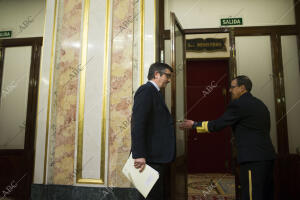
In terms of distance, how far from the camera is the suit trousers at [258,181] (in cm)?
189

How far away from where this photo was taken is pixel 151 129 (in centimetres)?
176

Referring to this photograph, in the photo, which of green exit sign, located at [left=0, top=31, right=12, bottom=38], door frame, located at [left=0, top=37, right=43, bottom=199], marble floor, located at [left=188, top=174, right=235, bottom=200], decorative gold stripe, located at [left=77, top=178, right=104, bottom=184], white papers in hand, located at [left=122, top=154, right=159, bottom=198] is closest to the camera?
white papers in hand, located at [left=122, top=154, right=159, bottom=198]

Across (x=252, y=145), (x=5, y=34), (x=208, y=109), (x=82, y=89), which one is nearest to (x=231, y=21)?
(x=208, y=109)

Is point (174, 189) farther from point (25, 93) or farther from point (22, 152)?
point (25, 93)

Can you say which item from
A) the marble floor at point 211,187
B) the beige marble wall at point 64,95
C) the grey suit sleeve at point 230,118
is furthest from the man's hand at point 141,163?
the marble floor at point 211,187

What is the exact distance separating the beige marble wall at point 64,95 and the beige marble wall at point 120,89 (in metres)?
0.45

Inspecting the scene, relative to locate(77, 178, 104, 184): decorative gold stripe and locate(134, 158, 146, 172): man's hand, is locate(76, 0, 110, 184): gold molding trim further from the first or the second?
locate(134, 158, 146, 172): man's hand

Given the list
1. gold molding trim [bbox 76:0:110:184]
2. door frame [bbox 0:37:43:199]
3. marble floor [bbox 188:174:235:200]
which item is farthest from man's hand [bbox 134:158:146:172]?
door frame [bbox 0:37:43:199]

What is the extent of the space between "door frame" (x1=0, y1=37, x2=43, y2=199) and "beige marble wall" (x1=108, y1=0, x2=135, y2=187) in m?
1.74

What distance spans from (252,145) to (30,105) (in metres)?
3.29

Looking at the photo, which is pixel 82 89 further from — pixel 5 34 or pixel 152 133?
pixel 5 34

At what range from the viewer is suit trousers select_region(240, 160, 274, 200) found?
6.20 feet

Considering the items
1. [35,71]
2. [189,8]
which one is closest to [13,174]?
[35,71]

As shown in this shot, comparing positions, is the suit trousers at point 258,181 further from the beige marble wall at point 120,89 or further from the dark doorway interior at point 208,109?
the dark doorway interior at point 208,109
